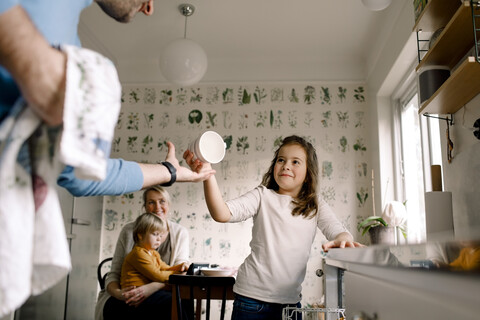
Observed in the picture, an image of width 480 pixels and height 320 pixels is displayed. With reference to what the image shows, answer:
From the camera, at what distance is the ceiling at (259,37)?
129 inches

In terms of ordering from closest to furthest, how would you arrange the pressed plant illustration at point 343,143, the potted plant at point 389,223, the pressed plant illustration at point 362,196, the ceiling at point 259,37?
1. the potted plant at point 389,223
2. the ceiling at point 259,37
3. the pressed plant illustration at point 362,196
4. the pressed plant illustration at point 343,143

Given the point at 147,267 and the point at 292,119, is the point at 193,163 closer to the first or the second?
the point at 147,267

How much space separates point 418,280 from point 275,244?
1051 mm

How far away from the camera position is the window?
3.07 m

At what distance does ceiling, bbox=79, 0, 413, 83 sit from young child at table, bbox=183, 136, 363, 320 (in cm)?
166

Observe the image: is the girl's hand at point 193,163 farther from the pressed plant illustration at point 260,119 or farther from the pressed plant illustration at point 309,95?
the pressed plant illustration at point 309,95

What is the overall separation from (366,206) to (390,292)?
3.22m

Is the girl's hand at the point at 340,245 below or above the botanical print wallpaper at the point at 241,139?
below

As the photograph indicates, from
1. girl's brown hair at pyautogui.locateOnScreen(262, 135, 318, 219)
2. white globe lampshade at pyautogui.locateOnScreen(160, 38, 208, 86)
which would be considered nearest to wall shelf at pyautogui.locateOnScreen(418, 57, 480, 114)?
girl's brown hair at pyautogui.locateOnScreen(262, 135, 318, 219)

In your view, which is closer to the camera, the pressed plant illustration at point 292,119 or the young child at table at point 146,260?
the young child at table at point 146,260

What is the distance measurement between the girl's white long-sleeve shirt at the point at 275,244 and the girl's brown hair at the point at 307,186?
0.02 metres

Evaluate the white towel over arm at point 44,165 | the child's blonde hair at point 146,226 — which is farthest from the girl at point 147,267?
the white towel over arm at point 44,165

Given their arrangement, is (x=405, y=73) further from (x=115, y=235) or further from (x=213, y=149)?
(x=115, y=235)

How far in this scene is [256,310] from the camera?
1536mm
